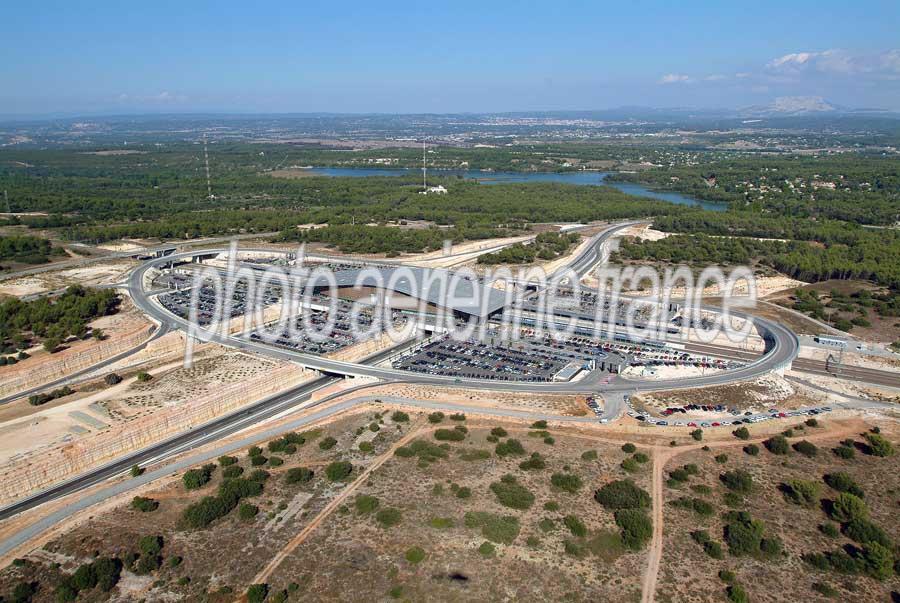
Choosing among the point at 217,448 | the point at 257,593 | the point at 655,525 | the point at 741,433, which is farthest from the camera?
the point at 741,433

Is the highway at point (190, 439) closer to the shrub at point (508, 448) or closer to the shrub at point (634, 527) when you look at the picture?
the shrub at point (508, 448)

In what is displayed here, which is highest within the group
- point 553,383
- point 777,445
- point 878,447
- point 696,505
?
point 878,447

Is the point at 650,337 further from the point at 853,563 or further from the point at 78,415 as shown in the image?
the point at 78,415

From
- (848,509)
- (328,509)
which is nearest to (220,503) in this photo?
(328,509)

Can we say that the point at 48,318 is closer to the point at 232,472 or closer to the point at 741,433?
the point at 232,472

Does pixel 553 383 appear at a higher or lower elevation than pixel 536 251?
lower

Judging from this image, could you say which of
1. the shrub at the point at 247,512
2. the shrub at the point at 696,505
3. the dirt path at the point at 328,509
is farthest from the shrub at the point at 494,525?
the shrub at the point at 247,512
